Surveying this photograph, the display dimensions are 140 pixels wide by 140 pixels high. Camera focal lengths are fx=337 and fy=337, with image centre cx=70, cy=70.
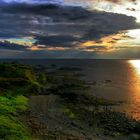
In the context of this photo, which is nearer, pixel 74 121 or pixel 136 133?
pixel 136 133

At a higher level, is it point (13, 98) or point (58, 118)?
point (13, 98)

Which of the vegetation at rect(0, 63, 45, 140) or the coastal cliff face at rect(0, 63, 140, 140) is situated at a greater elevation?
the vegetation at rect(0, 63, 45, 140)

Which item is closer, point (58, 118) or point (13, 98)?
point (58, 118)

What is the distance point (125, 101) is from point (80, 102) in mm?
14423

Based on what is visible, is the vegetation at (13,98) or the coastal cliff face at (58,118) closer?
the vegetation at (13,98)

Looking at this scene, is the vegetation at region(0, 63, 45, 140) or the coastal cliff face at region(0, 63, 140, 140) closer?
the vegetation at region(0, 63, 45, 140)

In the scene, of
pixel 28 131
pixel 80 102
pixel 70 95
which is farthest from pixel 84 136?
pixel 70 95

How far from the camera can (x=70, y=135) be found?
130 ft

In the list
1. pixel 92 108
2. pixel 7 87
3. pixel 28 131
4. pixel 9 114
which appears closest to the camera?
pixel 28 131

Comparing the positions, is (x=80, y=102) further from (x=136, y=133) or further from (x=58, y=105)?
(x=136, y=133)

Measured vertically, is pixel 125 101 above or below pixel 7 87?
below

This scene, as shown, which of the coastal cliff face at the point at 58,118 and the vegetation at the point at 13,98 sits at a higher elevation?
the vegetation at the point at 13,98

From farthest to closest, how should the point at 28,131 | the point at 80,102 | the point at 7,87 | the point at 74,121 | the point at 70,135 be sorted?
the point at 7,87 → the point at 80,102 → the point at 74,121 → the point at 70,135 → the point at 28,131

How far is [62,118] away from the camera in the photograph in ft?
165
